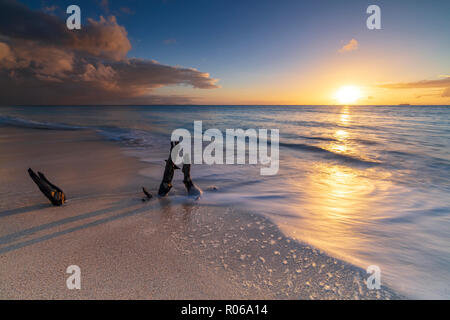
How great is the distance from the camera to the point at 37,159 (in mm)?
8461

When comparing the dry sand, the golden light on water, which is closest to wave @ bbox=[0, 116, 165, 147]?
the dry sand

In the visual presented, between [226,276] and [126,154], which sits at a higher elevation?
[126,154]

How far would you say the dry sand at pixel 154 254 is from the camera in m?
2.50

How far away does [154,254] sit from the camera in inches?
121

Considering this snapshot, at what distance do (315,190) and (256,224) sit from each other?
11.2 feet

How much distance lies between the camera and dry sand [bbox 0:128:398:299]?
98.4 inches

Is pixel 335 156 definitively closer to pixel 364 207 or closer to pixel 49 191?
pixel 364 207

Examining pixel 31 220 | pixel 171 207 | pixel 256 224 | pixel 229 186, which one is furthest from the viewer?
pixel 229 186

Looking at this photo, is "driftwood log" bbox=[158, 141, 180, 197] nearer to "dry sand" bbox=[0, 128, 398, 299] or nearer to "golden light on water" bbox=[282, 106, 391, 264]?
"dry sand" bbox=[0, 128, 398, 299]
